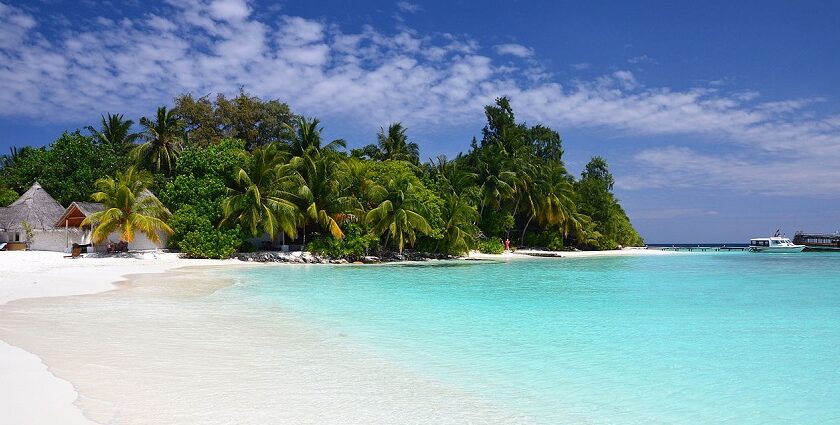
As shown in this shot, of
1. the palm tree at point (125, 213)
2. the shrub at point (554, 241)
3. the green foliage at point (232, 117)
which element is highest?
the green foliage at point (232, 117)

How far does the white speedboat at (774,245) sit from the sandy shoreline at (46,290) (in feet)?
120

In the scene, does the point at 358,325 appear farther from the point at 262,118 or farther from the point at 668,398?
the point at 262,118

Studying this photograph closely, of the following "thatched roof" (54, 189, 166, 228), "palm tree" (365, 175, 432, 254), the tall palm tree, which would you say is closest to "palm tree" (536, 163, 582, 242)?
the tall palm tree

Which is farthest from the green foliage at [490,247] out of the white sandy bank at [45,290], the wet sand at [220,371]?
the wet sand at [220,371]

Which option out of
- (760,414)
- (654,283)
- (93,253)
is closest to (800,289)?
(654,283)

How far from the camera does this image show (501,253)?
1483 inches

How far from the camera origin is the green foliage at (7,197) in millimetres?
30125

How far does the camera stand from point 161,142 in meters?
30.8

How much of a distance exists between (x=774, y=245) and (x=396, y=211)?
153ft

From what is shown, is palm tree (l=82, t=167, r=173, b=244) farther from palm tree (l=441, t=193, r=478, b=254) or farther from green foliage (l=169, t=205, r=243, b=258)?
A: palm tree (l=441, t=193, r=478, b=254)

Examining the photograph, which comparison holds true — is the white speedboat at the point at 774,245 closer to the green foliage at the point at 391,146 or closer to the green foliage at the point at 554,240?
the green foliage at the point at 554,240

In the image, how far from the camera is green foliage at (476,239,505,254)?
36.6m

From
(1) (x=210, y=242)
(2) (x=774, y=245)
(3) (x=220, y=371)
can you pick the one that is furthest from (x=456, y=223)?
(2) (x=774, y=245)

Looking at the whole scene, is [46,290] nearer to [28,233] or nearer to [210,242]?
[210,242]
